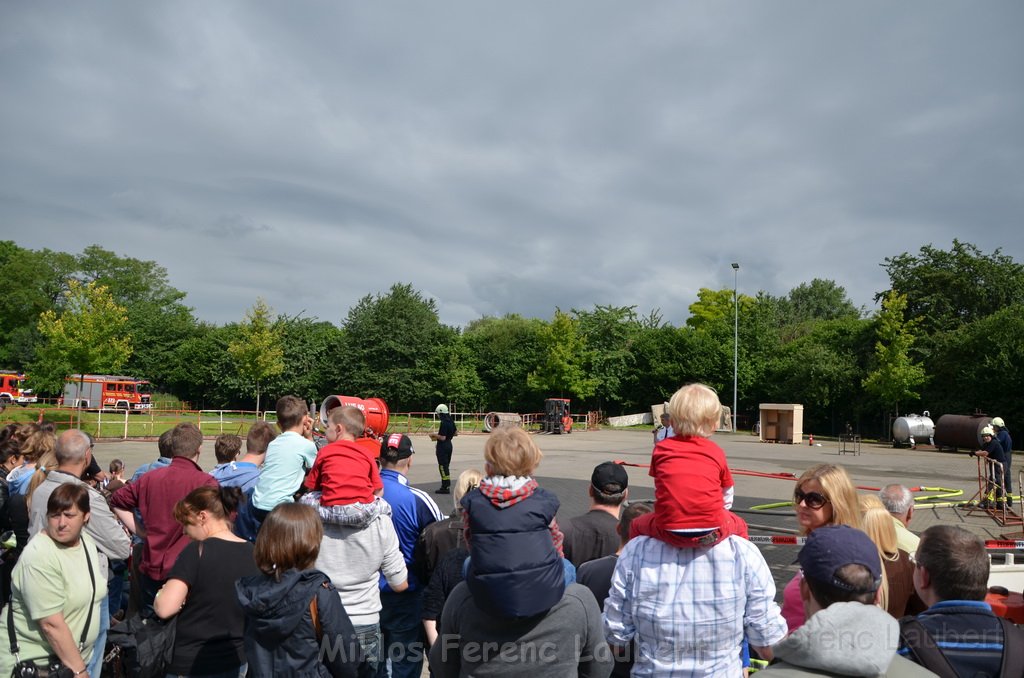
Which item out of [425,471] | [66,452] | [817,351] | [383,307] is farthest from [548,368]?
[66,452]

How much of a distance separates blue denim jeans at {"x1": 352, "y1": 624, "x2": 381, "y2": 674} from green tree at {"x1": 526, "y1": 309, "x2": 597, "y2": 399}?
43117 mm

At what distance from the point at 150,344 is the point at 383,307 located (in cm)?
2103

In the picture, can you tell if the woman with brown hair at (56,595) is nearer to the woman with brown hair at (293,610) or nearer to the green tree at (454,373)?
the woman with brown hair at (293,610)

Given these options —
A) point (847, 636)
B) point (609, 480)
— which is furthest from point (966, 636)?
point (609, 480)

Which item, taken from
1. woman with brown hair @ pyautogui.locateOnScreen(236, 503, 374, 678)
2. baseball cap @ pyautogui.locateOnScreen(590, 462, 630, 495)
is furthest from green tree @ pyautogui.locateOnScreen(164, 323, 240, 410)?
woman with brown hair @ pyautogui.locateOnScreen(236, 503, 374, 678)

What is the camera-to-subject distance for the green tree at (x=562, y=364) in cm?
4675

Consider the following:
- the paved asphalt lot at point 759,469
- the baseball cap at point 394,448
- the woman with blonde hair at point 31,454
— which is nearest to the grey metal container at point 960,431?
the paved asphalt lot at point 759,469

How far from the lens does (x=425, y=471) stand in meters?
17.8

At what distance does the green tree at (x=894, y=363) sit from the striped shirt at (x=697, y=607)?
3849 cm

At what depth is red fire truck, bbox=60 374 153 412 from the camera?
143 feet

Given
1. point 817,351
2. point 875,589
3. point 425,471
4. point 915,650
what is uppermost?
point 817,351

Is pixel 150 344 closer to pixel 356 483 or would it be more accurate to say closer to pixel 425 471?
pixel 425 471

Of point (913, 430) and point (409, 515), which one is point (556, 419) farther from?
point (409, 515)

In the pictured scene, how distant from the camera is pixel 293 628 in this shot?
272 centimetres
